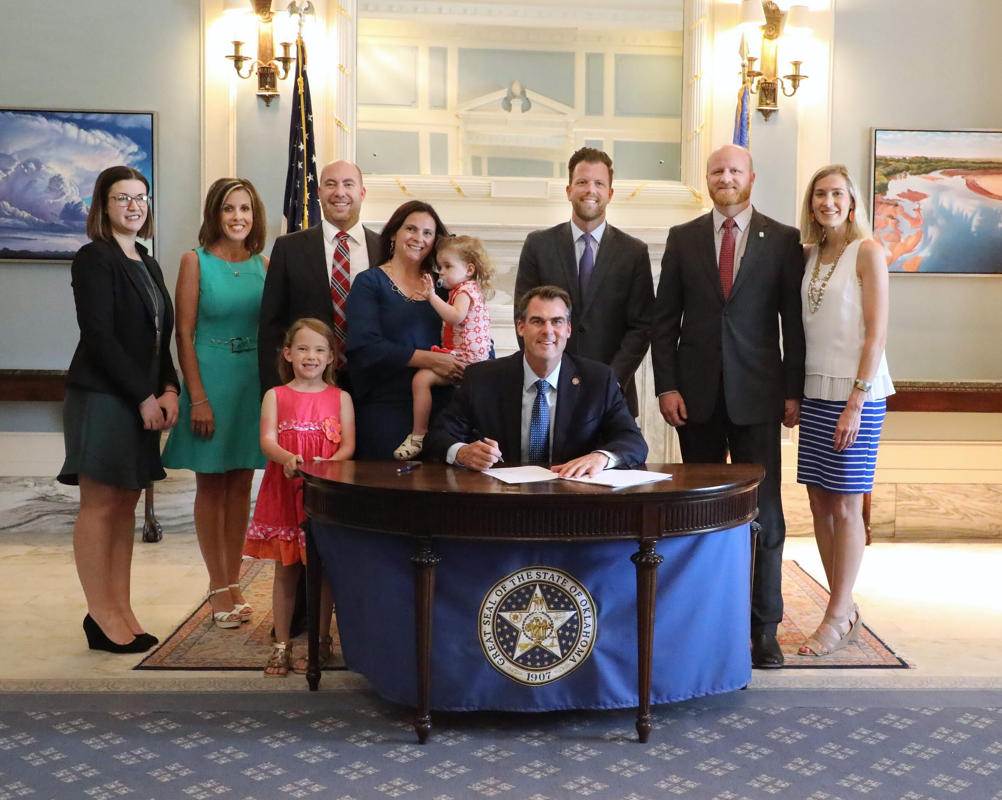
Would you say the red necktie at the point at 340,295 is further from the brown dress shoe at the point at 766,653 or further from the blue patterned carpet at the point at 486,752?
the brown dress shoe at the point at 766,653

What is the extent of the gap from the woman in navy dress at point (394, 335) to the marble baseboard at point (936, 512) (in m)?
3.23

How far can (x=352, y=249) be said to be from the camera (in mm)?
3773

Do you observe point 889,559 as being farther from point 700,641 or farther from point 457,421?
point 457,421

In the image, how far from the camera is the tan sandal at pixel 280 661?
3.46m

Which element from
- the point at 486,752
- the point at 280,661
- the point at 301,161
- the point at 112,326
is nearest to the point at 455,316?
the point at 112,326

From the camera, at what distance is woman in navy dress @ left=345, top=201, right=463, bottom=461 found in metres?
3.52

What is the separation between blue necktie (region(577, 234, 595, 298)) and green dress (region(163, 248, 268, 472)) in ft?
3.90

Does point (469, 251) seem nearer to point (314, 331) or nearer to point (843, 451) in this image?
point (314, 331)

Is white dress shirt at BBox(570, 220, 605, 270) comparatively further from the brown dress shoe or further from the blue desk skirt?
the brown dress shoe

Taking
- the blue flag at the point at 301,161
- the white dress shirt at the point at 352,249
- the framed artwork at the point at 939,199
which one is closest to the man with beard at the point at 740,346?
the white dress shirt at the point at 352,249

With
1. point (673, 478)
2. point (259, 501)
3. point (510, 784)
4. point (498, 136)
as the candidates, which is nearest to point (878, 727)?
point (673, 478)

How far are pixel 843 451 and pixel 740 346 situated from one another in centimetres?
51

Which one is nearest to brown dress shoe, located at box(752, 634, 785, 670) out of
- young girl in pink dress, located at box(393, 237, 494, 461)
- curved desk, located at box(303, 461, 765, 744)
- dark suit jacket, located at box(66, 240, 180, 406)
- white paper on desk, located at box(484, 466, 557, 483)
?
curved desk, located at box(303, 461, 765, 744)

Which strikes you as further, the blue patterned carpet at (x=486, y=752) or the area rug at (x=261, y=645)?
the area rug at (x=261, y=645)
